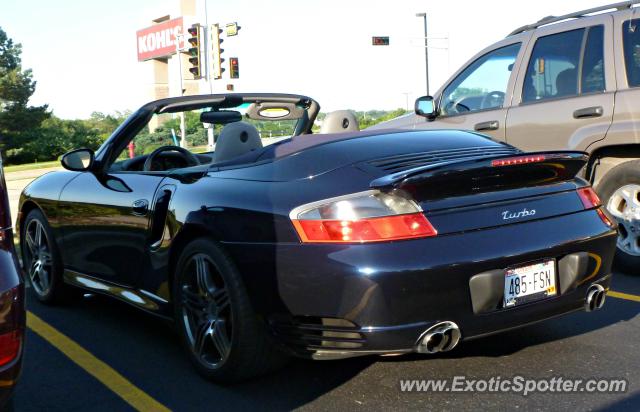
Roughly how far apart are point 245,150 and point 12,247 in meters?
1.96

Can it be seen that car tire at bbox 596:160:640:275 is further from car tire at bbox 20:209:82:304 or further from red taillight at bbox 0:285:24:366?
red taillight at bbox 0:285:24:366

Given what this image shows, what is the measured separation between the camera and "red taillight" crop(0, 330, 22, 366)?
8.22ft

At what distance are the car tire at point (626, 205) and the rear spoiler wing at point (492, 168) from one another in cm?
205

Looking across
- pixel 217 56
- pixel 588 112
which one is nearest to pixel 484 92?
pixel 588 112

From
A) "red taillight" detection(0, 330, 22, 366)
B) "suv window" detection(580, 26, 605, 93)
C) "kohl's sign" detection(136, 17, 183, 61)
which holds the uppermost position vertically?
"kohl's sign" detection(136, 17, 183, 61)

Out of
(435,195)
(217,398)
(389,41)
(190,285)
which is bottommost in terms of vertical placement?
(217,398)

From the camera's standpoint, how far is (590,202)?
12.7 feet

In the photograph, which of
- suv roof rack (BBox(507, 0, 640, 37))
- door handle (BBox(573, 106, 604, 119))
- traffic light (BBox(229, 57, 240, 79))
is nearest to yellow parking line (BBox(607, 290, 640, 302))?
door handle (BBox(573, 106, 604, 119))

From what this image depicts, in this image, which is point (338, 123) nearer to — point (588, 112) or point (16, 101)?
point (588, 112)

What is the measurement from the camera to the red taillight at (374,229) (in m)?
3.20

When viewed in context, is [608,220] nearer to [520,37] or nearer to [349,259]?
[349,259]

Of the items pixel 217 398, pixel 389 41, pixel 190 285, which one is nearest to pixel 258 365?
pixel 217 398

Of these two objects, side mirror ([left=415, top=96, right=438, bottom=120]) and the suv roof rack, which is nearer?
the suv roof rack

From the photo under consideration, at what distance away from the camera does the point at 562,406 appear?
333 cm
